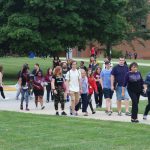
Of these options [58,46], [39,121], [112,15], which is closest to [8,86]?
[58,46]

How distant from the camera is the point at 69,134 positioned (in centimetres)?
1220

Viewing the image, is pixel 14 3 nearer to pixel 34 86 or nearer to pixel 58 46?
pixel 58 46

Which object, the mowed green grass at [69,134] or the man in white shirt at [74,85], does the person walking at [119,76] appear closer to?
the man in white shirt at [74,85]

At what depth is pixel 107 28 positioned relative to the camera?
3878 cm

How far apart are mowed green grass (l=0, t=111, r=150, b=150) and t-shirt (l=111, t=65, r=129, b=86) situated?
2157 millimetres

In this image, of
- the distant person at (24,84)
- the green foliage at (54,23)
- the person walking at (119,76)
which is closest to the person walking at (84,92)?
the person walking at (119,76)

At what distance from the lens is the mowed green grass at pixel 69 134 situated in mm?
10575

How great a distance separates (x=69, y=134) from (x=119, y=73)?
16.2ft

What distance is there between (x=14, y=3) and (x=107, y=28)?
6829 millimetres

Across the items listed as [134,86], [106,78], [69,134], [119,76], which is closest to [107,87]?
[106,78]

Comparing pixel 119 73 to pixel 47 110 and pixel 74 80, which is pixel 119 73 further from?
pixel 47 110

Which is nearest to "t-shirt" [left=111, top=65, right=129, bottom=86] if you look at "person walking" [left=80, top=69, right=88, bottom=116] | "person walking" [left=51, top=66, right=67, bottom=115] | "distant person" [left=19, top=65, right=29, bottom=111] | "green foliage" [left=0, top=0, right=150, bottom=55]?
"person walking" [left=80, top=69, right=88, bottom=116]

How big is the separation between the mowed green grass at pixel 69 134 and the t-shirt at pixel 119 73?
216 centimetres

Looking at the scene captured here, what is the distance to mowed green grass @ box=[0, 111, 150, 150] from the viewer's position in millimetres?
10575
